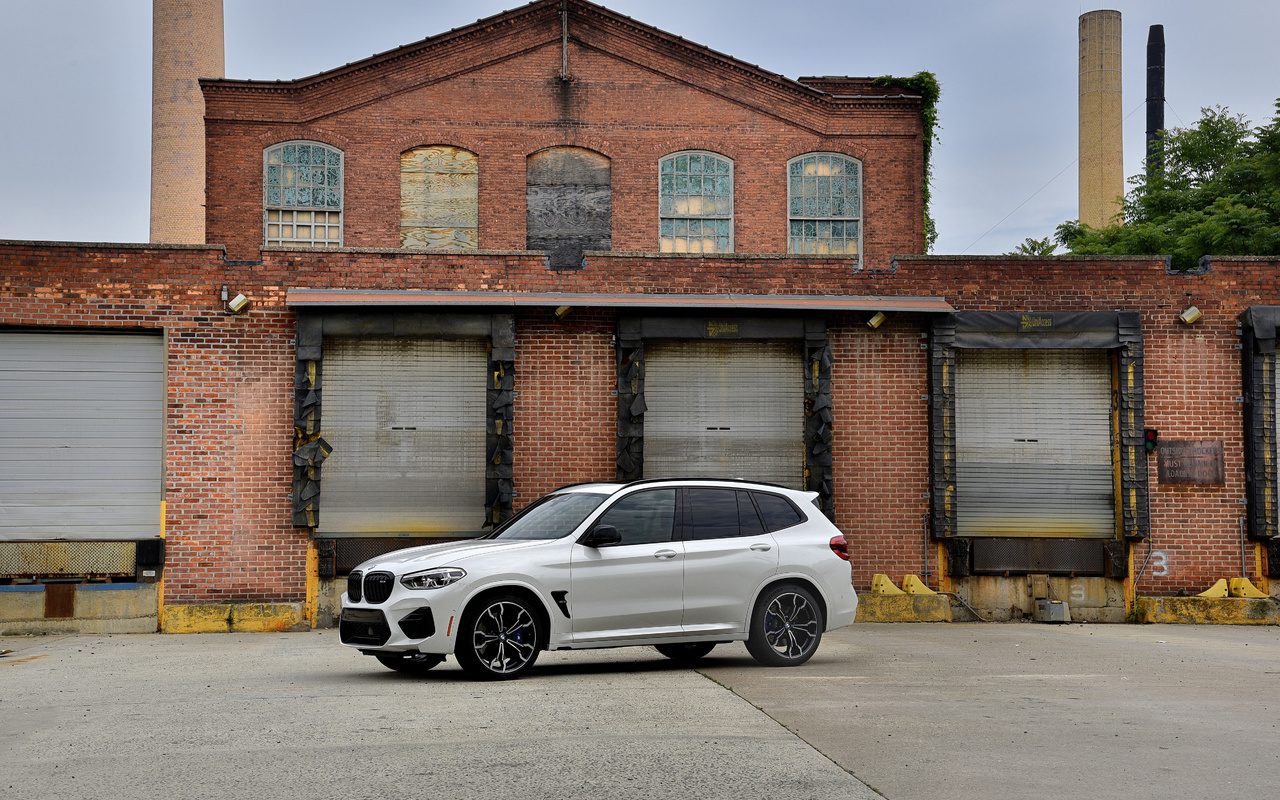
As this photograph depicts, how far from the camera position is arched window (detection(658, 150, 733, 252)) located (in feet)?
90.4

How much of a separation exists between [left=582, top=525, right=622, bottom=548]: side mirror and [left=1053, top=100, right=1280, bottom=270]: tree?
96.2 feet

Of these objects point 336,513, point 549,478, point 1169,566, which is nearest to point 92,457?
point 336,513

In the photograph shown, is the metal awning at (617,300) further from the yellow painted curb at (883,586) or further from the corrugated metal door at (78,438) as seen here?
the yellow painted curb at (883,586)

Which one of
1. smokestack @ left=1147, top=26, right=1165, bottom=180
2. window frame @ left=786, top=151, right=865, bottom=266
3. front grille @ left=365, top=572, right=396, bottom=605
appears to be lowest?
front grille @ left=365, top=572, right=396, bottom=605

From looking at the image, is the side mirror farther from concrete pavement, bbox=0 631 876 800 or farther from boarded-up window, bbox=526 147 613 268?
boarded-up window, bbox=526 147 613 268

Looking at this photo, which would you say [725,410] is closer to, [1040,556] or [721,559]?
[1040,556]

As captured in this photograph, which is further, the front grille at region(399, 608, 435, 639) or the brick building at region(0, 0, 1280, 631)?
the brick building at region(0, 0, 1280, 631)

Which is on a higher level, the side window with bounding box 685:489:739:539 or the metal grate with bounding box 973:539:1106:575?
the side window with bounding box 685:489:739:539

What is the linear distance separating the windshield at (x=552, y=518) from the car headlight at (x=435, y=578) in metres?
1.09

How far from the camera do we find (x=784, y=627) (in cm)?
1159

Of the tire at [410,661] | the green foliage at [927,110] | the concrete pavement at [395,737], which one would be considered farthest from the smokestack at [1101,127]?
the tire at [410,661]

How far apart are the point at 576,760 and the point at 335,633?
10521mm

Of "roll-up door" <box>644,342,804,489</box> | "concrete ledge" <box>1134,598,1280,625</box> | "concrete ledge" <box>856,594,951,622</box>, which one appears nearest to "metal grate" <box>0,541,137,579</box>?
"roll-up door" <box>644,342,804,489</box>

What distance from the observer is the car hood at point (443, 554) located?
34.7 ft
